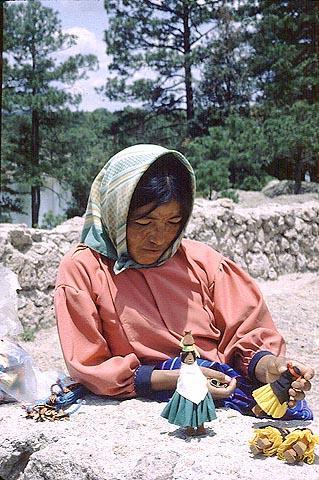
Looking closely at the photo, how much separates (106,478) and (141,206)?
0.78 metres

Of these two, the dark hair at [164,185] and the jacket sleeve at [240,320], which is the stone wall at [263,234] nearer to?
the jacket sleeve at [240,320]

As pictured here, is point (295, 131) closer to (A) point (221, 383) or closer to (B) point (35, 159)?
(B) point (35, 159)

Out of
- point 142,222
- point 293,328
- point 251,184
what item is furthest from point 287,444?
point 251,184

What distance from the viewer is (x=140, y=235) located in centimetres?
226

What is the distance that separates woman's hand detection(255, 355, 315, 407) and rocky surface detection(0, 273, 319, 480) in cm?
14

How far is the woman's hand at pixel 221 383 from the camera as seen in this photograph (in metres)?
2.13

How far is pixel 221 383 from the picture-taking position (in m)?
2.18

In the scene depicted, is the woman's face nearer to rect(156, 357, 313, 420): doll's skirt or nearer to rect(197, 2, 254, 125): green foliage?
rect(156, 357, 313, 420): doll's skirt

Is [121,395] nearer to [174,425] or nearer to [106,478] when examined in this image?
[174,425]

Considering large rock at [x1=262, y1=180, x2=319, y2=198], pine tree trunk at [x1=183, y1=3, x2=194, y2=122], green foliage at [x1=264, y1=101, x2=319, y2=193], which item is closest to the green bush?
large rock at [x1=262, y1=180, x2=319, y2=198]

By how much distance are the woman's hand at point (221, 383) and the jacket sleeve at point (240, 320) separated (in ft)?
0.32

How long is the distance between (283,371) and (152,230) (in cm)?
58

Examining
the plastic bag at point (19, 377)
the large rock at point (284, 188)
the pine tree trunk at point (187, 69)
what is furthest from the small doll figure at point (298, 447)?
the pine tree trunk at point (187, 69)

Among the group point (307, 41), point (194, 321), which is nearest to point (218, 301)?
point (194, 321)
